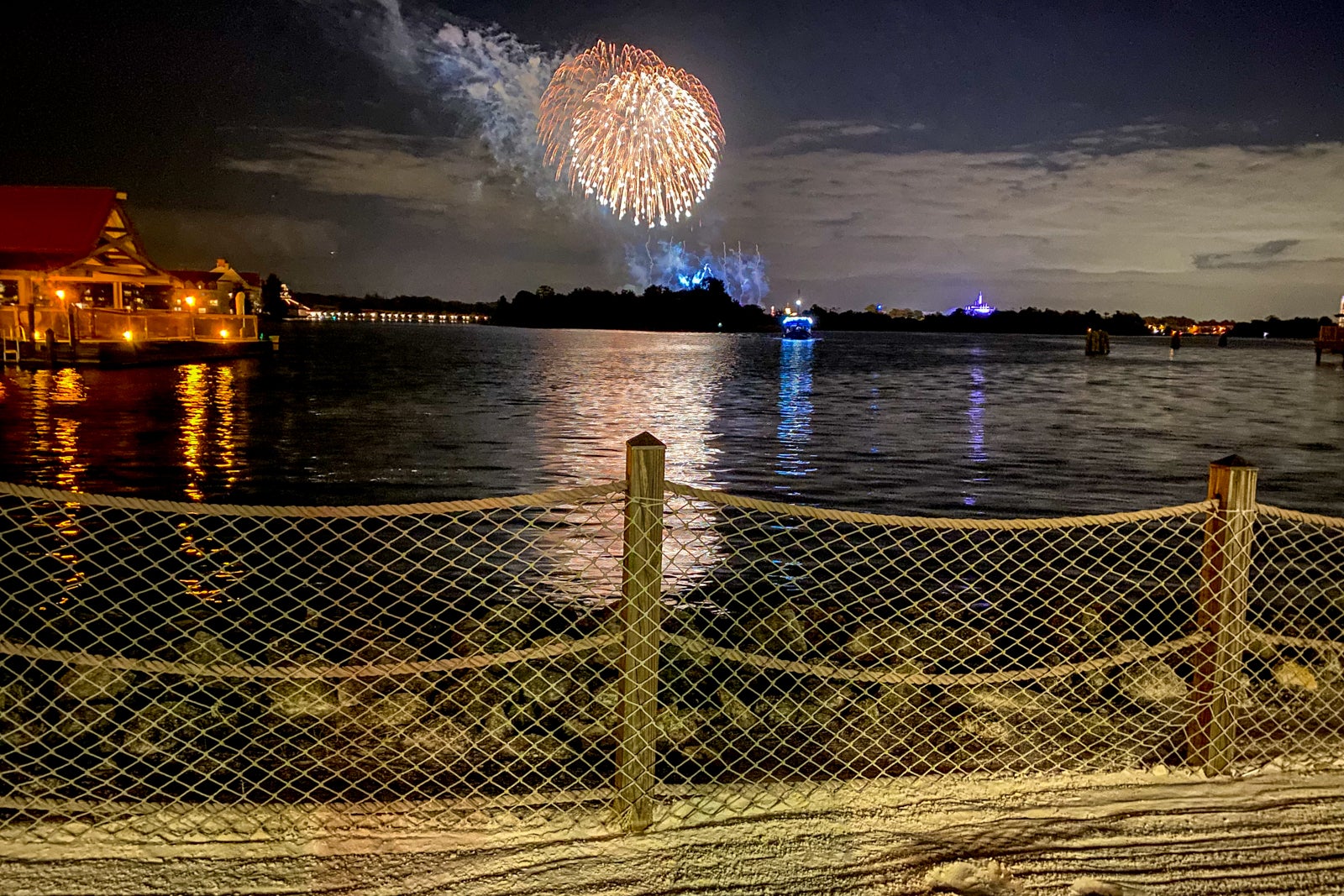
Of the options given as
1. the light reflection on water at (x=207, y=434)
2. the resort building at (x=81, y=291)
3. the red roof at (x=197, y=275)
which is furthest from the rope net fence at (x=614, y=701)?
the red roof at (x=197, y=275)

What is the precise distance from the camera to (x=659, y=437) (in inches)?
1019

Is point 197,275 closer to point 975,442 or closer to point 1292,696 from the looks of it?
point 975,442

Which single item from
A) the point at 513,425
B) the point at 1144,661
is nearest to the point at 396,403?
the point at 513,425

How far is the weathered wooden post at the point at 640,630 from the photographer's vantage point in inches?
165

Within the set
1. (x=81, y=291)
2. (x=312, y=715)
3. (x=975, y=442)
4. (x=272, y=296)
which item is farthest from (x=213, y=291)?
(x=272, y=296)

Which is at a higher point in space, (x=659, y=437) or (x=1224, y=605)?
(x=1224, y=605)

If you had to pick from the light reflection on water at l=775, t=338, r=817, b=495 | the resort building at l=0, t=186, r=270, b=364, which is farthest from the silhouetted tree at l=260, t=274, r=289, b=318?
the light reflection on water at l=775, t=338, r=817, b=495

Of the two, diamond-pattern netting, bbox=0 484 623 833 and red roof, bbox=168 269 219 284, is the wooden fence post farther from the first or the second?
red roof, bbox=168 269 219 284

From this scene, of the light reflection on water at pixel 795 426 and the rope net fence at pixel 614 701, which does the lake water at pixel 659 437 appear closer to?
the light reflection on water at pixel 795 426

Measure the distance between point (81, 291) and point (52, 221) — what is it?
3465 millimetres

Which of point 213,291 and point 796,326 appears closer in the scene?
point 213,291

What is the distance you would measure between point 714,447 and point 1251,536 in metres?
19.7

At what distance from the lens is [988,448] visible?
24625mm

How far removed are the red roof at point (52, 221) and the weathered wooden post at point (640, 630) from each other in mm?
46807
